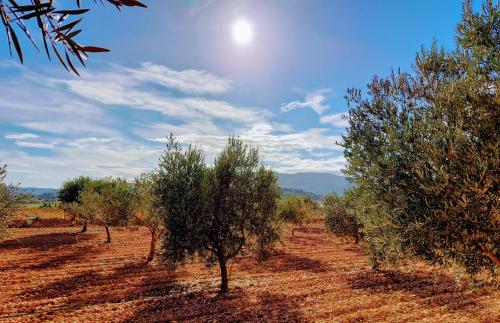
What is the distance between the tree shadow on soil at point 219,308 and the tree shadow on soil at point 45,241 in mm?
30229

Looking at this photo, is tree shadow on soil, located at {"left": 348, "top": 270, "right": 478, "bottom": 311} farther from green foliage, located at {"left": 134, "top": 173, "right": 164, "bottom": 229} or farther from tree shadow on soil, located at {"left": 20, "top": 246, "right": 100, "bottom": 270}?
tree shadow on soil, located at {"left": 20, "top": 246, "right": 100, "bottom": 270}

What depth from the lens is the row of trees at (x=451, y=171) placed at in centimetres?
851

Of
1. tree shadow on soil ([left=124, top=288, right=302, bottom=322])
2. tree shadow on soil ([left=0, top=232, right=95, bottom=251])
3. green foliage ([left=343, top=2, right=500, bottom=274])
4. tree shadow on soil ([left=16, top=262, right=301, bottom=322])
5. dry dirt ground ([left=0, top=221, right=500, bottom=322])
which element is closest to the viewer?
green foliage ([left=343, top=2, right=500, bottom=274])

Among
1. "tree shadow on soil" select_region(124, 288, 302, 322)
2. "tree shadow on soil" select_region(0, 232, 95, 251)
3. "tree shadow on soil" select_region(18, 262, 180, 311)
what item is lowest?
"tree shadow on soil" select_region(0, 232, 95, 251)

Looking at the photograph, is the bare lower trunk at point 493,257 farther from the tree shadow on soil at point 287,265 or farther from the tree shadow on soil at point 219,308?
the tree shadow on soil at point 287,265

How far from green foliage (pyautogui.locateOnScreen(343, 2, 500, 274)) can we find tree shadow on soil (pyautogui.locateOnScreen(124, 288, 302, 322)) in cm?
890

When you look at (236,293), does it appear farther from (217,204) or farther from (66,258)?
(66,258)

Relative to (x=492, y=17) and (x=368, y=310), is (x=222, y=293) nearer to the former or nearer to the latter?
(x=368, y=310)

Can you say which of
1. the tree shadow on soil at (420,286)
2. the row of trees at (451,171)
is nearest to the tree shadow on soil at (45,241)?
the tree shadow on soil at (420,286)

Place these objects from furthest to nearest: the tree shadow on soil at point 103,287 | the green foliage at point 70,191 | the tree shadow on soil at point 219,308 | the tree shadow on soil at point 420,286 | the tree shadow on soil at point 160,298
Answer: the green foliage at point 70,191, the tree shadow on soil at point 103,287, the tree shadow on soil at point 420,286, the tree shadow on soil at point 160,298, the tree shadow on soil at point 219,308

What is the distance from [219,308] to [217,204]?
652 cm

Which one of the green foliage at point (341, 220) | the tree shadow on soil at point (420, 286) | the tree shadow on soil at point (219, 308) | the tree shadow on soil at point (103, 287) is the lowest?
the tree shadow on soil at point (103, 287)

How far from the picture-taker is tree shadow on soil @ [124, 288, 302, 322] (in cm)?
1700

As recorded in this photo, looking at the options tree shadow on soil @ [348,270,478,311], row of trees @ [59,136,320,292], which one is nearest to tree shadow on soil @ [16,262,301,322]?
row of trees @ [59,136,320,292]
